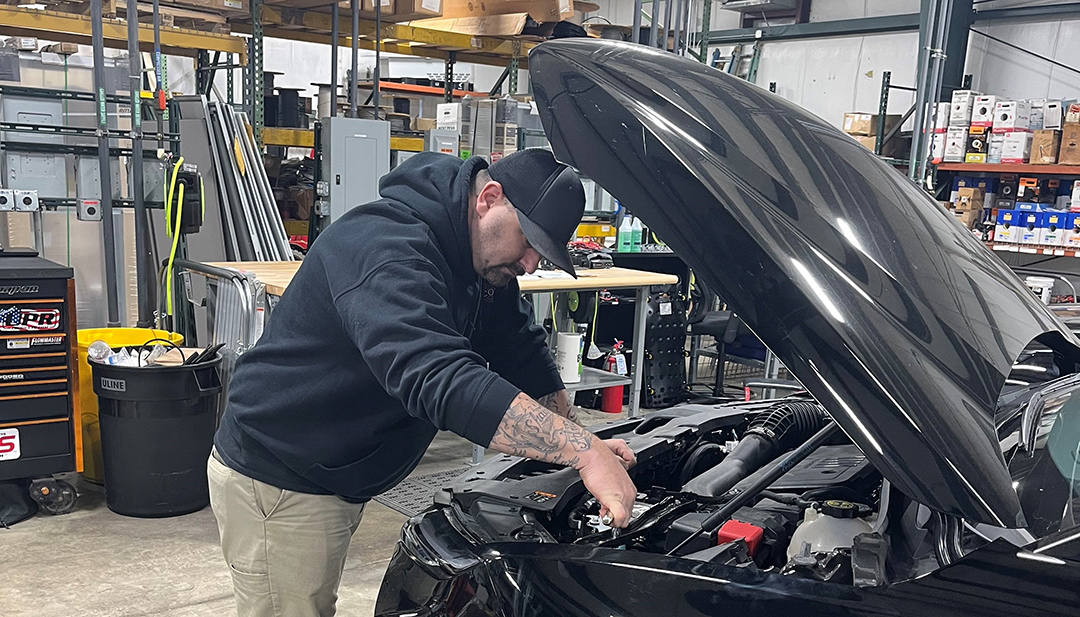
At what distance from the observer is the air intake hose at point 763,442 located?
71.9 inches

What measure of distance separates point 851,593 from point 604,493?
1.32 feet

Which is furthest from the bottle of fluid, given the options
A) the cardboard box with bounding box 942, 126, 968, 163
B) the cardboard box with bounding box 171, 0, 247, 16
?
the cardboard box with bounding box 942, 126, 968, 163

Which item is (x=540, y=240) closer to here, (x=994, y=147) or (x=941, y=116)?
(x=994, y=147)

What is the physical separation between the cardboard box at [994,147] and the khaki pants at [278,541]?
7.01 metres

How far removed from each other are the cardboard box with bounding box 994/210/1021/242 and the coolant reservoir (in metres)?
6.60

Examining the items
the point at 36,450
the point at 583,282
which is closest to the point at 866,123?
the point at 583,282

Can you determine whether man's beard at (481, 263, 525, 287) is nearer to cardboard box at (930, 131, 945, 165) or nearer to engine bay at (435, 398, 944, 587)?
engine bay at (435, 398, 944, 587)

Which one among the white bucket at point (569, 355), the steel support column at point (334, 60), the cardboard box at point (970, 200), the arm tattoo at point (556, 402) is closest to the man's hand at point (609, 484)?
the arm tattoo at point (556, 402)

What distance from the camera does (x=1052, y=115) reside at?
7.20 m

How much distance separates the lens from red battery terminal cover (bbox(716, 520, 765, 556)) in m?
1.60

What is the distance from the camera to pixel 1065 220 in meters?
7.08

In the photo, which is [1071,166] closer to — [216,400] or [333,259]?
[216,400]

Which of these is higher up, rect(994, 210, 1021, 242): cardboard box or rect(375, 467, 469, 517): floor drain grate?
rect(994, 210, 1021, 242): cardboard box

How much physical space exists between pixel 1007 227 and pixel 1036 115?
2.99 ft
